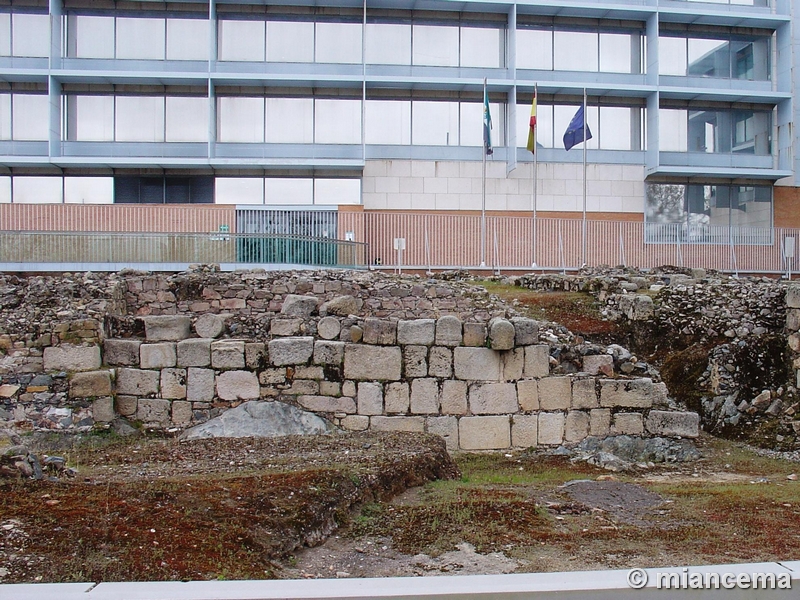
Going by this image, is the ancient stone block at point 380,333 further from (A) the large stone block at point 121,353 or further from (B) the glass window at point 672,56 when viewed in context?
(B) the glass window at point 672,56

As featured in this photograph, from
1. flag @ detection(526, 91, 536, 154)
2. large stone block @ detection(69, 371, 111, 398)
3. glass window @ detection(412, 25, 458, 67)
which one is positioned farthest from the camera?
glass window @ detection(412, 25, 458, 67)

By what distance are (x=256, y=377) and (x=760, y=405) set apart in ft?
24.4

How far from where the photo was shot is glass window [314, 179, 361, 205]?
92.2ft

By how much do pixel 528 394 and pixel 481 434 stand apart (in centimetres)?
87

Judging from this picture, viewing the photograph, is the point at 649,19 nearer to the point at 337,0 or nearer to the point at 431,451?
the point at 337,0

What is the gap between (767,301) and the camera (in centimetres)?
1275

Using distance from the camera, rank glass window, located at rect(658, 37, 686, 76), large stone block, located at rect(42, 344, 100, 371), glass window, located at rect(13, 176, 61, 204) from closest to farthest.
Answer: large stone block, located at rect(42, 344, 100, 371), glass window, located at rect(13, 176, 61, 204), glass window, located at rect(658, 37, 686, 76)

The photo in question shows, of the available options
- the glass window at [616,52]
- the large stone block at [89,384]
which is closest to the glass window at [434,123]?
the glass window at [616,52]

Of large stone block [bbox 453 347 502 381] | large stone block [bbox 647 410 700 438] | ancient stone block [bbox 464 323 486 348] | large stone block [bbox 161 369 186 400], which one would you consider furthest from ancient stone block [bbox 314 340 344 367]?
large stone block [bbox 647 410 700 438]

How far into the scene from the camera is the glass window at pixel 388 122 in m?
28.5

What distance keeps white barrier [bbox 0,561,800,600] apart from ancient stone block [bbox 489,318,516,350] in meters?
5.99

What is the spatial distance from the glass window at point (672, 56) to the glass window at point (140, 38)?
1939cm

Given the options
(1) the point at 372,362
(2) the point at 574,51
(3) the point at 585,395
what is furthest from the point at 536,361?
(2) the point at 574,51

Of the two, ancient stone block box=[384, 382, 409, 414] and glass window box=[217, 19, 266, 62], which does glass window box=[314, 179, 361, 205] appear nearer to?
glass window box=[217, 19, 266, 62]
